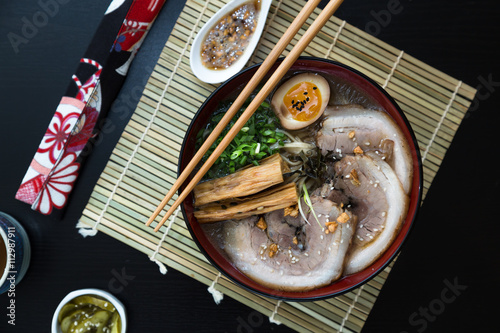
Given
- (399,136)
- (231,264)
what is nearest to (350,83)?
(399,136)

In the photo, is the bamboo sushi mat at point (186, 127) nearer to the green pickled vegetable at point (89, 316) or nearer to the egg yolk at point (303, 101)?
the egg yolk at point (303, 101)

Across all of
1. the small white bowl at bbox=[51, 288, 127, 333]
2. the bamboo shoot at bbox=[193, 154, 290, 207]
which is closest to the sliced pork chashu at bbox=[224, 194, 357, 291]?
the bamboo shoot at bbox=[193, 154, 290, 207]

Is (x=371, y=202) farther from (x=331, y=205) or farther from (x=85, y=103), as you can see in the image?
(x=85, y=103)

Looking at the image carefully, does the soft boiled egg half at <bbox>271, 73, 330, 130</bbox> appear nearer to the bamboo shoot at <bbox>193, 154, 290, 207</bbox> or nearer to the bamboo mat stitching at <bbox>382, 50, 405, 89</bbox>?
the bamboo shoot at <bbox>193, 154, 290, 207</bbox>

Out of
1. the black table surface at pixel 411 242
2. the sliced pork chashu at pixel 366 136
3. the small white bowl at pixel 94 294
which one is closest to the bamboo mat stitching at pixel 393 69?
the black table surface at pixel 411 242

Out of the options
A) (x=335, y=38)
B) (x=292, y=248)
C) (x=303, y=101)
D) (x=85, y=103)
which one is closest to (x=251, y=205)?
(x=292, y=248)

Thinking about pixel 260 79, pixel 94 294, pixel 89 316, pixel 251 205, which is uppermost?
pixel 260 79

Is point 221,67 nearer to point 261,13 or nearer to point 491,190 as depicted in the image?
point 261,13
